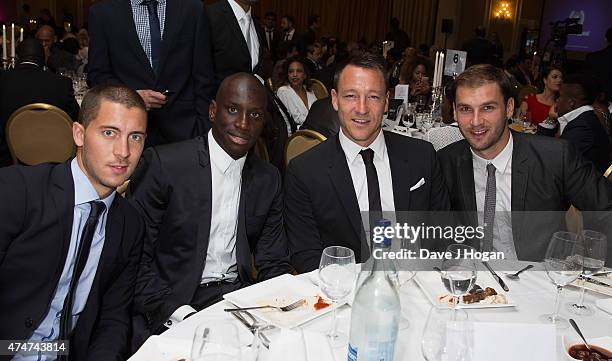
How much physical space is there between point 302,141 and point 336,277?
203 centimetres

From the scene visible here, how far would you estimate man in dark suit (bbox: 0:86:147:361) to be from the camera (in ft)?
5.28

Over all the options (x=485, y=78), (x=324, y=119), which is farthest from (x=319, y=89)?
(x=485, y=78)

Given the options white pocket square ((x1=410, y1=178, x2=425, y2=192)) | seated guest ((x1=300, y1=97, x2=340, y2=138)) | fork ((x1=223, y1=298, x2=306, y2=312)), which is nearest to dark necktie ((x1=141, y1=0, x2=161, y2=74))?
seated guest ((x1=300, y1=97, x2=340, y2=138))

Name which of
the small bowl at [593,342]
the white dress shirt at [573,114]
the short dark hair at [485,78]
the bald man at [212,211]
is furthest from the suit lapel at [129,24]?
the white dress shirt at [573,114]

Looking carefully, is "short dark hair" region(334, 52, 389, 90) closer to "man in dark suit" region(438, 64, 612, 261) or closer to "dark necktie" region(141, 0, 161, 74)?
"man in dark suit" region(438, 64, 612, 261)

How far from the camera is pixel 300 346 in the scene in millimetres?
1328

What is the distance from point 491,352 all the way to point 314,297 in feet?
1.67

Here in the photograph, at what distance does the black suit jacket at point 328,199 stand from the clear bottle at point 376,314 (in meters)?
1.01

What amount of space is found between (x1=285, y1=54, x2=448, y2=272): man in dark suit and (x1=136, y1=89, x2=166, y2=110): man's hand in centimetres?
96

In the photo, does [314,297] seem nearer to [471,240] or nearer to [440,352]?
[440,352]

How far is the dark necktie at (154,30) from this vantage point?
2996 millimetres

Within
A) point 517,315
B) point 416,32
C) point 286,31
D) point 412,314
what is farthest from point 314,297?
point 416,32

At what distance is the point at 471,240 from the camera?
2.55m

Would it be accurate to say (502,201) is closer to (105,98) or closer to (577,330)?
(577,330)
